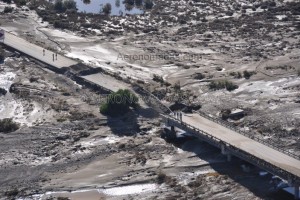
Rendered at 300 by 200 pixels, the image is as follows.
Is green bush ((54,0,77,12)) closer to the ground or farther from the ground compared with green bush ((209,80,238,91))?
farther from the ground

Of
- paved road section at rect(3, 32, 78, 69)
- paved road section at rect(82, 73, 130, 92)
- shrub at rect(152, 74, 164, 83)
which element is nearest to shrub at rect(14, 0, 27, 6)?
paved road section at rect(3, 32, 78, 69)

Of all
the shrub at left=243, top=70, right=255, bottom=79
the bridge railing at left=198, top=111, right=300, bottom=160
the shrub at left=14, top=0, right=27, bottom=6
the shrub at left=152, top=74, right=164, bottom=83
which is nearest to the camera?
the bridge railing at left=198, top=111, right=300, bottom=160

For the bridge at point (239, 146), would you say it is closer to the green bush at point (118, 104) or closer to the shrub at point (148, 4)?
the green bush at point (118, 104)

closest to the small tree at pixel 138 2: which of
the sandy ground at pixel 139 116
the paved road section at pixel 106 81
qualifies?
the sandy ground at pixel 139 116

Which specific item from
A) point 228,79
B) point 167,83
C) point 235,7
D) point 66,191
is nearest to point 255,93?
point 228,79

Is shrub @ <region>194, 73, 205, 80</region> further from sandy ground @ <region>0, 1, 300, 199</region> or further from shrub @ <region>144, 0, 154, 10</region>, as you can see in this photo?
shrub @ <region>144, 0, 154, 10</region>

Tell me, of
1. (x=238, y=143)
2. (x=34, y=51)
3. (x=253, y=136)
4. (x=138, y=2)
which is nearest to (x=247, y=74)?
(x=253, y=136)
